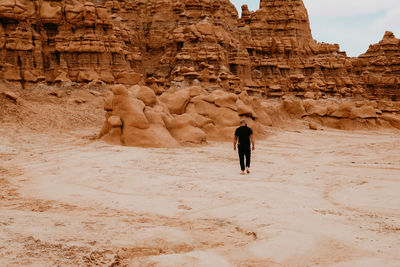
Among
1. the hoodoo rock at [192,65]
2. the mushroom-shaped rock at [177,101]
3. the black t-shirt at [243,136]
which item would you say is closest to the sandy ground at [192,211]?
the black t-shirt at [243,136]

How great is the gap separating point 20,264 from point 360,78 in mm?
51409

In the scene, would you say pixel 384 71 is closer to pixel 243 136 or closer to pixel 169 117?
pixel 169 117

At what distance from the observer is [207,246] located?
348 centimetres

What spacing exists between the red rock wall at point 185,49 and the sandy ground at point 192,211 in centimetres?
1671

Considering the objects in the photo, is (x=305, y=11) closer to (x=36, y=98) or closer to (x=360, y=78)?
(x=360, y=78)

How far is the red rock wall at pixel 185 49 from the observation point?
2391 centimetres

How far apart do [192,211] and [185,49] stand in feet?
105

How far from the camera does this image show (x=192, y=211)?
4738 millimetres

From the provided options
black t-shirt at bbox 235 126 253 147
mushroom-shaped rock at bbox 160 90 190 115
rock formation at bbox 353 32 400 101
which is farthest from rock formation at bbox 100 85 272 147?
rock formation at bbox 353 32 400 101

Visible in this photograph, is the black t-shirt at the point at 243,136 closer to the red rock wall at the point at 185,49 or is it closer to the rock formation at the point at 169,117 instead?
the rock formation at the point at 169,117

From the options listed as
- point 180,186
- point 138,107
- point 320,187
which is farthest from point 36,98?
point 320,187

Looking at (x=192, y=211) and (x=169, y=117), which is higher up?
(x=169, y=117)

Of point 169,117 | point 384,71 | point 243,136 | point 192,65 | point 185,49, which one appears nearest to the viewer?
point 243,136

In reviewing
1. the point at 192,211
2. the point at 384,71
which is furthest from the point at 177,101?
the point at 384,71
